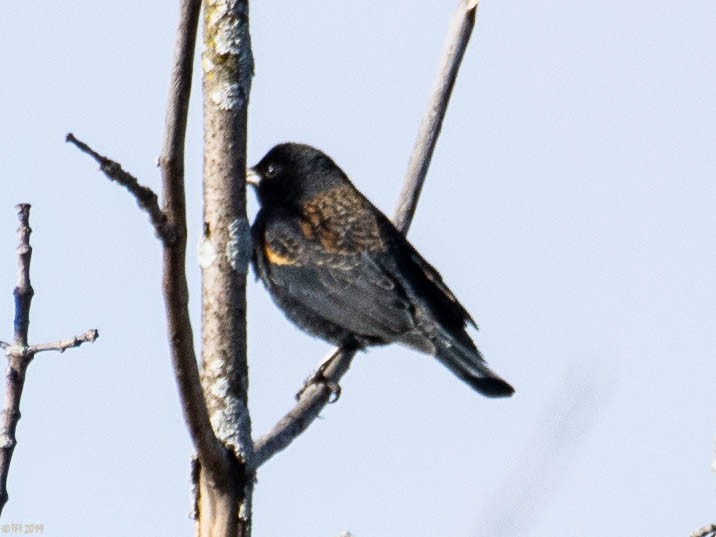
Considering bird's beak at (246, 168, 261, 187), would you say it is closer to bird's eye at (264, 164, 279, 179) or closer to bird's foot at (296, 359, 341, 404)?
bird's eye at (264, 164, 279, 179)

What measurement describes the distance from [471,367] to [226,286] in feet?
8.23

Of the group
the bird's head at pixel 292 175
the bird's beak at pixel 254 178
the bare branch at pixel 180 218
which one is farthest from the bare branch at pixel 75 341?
the bird's beak at pixel 254 178

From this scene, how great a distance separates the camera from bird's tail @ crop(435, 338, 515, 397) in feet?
16.6

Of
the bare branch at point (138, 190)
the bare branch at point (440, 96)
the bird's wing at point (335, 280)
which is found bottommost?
the bare branch at point (138, 190)

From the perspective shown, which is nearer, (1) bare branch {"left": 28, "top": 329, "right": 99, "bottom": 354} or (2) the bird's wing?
(1) bare branch {"left": 28, "top": 329, "right": 99, "bottom": 354}

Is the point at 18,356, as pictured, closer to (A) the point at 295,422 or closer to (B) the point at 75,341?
(B) the point at 75,341

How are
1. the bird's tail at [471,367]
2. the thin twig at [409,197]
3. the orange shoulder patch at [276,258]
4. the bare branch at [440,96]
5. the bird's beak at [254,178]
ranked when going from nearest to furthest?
the thin twig at [409,197]
the bare branch at [440,96]
the bird's tail at [471,367]
the orange shoulder patch at [276,258]
the bird's beak at [254,178]

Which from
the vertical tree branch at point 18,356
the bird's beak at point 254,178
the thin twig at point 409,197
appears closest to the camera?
the vertical tree branch at point 18,356

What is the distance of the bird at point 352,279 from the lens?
566cm

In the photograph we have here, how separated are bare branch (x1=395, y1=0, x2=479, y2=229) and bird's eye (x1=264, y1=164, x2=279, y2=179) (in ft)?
5.71

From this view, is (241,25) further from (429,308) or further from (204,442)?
(429,308)

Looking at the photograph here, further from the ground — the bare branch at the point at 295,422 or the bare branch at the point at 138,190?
the bare branch at the point at 138,190

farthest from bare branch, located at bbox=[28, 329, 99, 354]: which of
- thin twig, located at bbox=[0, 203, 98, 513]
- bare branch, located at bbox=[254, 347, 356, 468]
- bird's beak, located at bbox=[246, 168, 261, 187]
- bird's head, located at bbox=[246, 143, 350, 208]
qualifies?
bird's beak, located at bbox=[246, 168, 261, 187]

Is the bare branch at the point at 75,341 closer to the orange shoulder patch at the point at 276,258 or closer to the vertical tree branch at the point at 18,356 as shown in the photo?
the vertical tree branch at the point at 18,356
